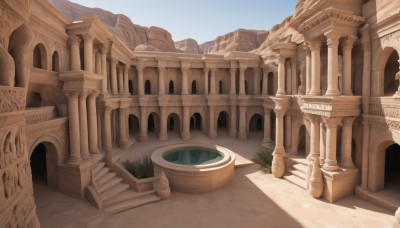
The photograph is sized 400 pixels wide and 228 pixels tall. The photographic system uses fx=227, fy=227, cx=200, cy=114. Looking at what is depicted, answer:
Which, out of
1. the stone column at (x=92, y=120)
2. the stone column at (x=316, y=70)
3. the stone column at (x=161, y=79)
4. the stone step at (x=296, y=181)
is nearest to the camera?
the stone column at (x=92, y=120)

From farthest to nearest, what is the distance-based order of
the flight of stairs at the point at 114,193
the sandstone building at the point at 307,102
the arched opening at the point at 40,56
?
1. the flight of stairs at the point at 114,193
2. the arched opening at the point at 40,56
3. the sandstone building at the point at 307,102

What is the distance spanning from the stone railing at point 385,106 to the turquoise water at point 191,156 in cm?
943

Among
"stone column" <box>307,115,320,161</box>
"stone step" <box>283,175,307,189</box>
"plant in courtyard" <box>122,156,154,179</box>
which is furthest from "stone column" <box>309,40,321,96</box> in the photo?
"plant in courtyard" <box>122,156,154,179</box>

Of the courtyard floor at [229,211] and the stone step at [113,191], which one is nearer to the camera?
the courtyard floor at [229,211]

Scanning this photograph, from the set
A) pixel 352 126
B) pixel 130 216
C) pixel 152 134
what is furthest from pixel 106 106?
pixel 352 126

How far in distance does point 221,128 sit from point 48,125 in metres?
19.6

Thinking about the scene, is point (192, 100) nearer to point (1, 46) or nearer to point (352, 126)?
point (352, 126)

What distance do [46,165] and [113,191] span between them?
3.79 meters

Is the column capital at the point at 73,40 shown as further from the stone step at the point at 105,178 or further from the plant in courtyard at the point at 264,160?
the plant in courtyard at the point at 264,160

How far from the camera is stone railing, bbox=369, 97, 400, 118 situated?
9883mm

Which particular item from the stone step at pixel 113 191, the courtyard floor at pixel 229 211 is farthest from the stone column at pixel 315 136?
the stone step at pixel 113 191

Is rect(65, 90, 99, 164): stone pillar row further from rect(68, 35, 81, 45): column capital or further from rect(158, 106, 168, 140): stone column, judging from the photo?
rect(158, 106, 168, 140): stone column

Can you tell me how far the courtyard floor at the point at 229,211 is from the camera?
31.9ft

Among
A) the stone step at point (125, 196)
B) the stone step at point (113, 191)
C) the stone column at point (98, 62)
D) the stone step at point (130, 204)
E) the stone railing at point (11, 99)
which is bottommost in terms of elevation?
the stone step at point (130, 204)
